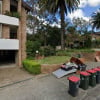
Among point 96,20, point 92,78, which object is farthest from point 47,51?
point 96,20

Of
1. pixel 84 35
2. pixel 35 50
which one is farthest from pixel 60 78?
pixel 84 35

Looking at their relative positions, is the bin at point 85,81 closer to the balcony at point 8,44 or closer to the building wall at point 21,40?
the balcony at point 8,44

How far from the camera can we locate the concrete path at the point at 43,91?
7934 mm

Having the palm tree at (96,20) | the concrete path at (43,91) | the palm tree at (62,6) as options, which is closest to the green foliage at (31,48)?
the palm tree at (62,6)

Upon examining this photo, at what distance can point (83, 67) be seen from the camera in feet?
42.8

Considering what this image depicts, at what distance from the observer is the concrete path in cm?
793

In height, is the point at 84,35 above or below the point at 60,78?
above

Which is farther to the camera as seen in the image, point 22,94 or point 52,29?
point 52,29

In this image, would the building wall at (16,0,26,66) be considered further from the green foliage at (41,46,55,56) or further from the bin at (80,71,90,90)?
the bin at (80,71,90,90)

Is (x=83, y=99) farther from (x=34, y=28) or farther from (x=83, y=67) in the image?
(x=34, y=28)

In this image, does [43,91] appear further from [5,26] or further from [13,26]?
[13,26]

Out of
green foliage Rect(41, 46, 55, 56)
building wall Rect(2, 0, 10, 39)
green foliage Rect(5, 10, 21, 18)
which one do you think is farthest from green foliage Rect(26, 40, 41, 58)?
green foliage Rect(5, 10, 21, 18)

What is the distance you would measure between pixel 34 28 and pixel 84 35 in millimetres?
13877

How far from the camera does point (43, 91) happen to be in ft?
29.0
